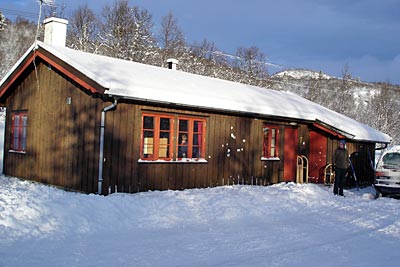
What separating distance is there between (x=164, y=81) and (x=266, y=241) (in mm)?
6970

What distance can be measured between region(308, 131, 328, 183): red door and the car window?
308cm

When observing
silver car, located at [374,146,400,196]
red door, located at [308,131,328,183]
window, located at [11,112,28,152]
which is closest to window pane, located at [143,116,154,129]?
window, located at [11,112,28,152]

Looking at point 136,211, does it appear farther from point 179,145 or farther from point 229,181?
point 229,181

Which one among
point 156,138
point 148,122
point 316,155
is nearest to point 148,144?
point 156,138

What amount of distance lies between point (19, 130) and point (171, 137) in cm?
570

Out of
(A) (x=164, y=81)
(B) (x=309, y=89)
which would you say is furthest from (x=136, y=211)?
(B) (x=309, y=89)

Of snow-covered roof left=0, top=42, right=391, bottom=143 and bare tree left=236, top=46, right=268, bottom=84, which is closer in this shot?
snow-covered roof left=0, top=42, right=391, bottom=143

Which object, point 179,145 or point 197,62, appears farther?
point 197,62

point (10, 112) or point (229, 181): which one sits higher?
point (10, 112)

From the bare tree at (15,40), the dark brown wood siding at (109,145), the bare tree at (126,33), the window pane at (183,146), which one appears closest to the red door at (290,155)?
the dark brown wood siding at (109,145)

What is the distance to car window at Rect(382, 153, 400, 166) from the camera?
1371 centimetres

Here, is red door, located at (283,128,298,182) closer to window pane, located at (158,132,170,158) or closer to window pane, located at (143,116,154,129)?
window pane, located at (158,132,170,158)

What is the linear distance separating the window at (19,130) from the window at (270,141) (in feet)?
26.9

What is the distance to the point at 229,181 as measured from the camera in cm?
1366
